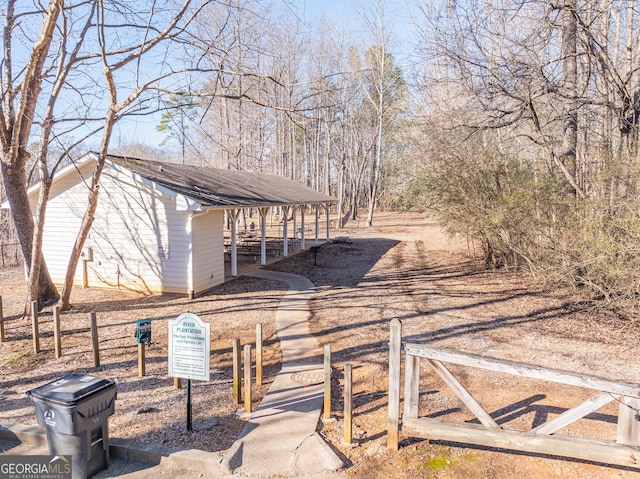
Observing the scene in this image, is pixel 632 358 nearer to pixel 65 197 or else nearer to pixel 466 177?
pixel 466 177

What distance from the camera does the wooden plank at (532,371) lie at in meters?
3.78

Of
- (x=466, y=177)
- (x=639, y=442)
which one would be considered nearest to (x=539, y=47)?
(x=466, y=177)

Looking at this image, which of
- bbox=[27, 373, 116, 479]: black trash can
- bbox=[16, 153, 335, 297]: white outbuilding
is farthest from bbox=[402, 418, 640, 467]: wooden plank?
bbox=[16, 153, 335, 297]: white outbuilding

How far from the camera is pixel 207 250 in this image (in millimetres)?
12664

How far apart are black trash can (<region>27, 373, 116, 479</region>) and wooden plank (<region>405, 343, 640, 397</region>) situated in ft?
9.99

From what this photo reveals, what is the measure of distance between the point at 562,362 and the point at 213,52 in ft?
28.3

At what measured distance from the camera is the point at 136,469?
14.1ft

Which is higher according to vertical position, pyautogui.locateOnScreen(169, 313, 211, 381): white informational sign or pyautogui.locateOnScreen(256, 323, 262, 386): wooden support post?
pyautogui.locateOnScreen(169, 313, 211, 381): white informational sign

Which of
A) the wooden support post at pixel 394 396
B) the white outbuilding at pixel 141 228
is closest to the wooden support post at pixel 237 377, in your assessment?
the wooden support post at pixel 394 396

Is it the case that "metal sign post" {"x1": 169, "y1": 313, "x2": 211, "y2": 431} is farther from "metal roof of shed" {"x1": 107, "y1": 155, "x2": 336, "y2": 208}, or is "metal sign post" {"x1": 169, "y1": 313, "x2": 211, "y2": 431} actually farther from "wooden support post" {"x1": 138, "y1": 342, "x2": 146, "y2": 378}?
"metal roof of shed" {"x1": 107, "y1": 155, "x2": 336, "y2": 208}

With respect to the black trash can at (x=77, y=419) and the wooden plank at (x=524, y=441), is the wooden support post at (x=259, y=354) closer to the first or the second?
the black trash can at (x=77, y=419)

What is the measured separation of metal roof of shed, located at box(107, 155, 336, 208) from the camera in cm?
1192

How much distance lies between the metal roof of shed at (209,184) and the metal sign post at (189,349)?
271 inches

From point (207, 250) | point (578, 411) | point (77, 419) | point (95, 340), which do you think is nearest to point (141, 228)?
point (207, 250)
